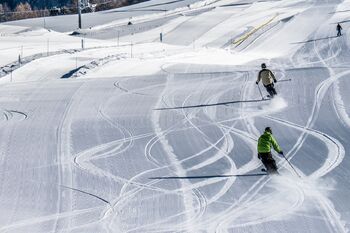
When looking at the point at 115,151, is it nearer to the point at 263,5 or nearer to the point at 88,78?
the point at 88,78

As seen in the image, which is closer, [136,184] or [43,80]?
[136,184]

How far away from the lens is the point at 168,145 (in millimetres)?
18484

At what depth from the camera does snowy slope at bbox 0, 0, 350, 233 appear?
43.4ft

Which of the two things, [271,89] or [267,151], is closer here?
[267,151]

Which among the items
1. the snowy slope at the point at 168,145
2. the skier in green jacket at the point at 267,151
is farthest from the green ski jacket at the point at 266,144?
the snowy slope at the point at 168,145

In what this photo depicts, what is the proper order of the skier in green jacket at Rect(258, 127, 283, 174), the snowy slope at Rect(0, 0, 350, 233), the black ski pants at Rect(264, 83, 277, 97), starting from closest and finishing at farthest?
the snowy slope at Rect(0, 0, 350, 233) → the skier in green jacket at Rect(258, 127, 283, 174) → the black ski pants at Rect(264, 83, 277, 97)

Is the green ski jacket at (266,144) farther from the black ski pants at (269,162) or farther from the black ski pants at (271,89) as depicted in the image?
the black ski pants at (271,89)

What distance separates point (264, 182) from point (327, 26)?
36484mm

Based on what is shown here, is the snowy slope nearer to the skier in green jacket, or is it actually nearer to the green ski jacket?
the skier in green jacket

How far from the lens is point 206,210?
1350cm

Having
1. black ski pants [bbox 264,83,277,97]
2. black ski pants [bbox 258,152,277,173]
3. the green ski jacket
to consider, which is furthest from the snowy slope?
the green ski jacket

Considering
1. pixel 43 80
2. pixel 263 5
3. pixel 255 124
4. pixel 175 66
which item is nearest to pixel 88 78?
pixel 43 80

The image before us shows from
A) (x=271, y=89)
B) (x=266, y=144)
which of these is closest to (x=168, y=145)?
(x=266, y=144)

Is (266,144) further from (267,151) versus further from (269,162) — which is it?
(269,162)
